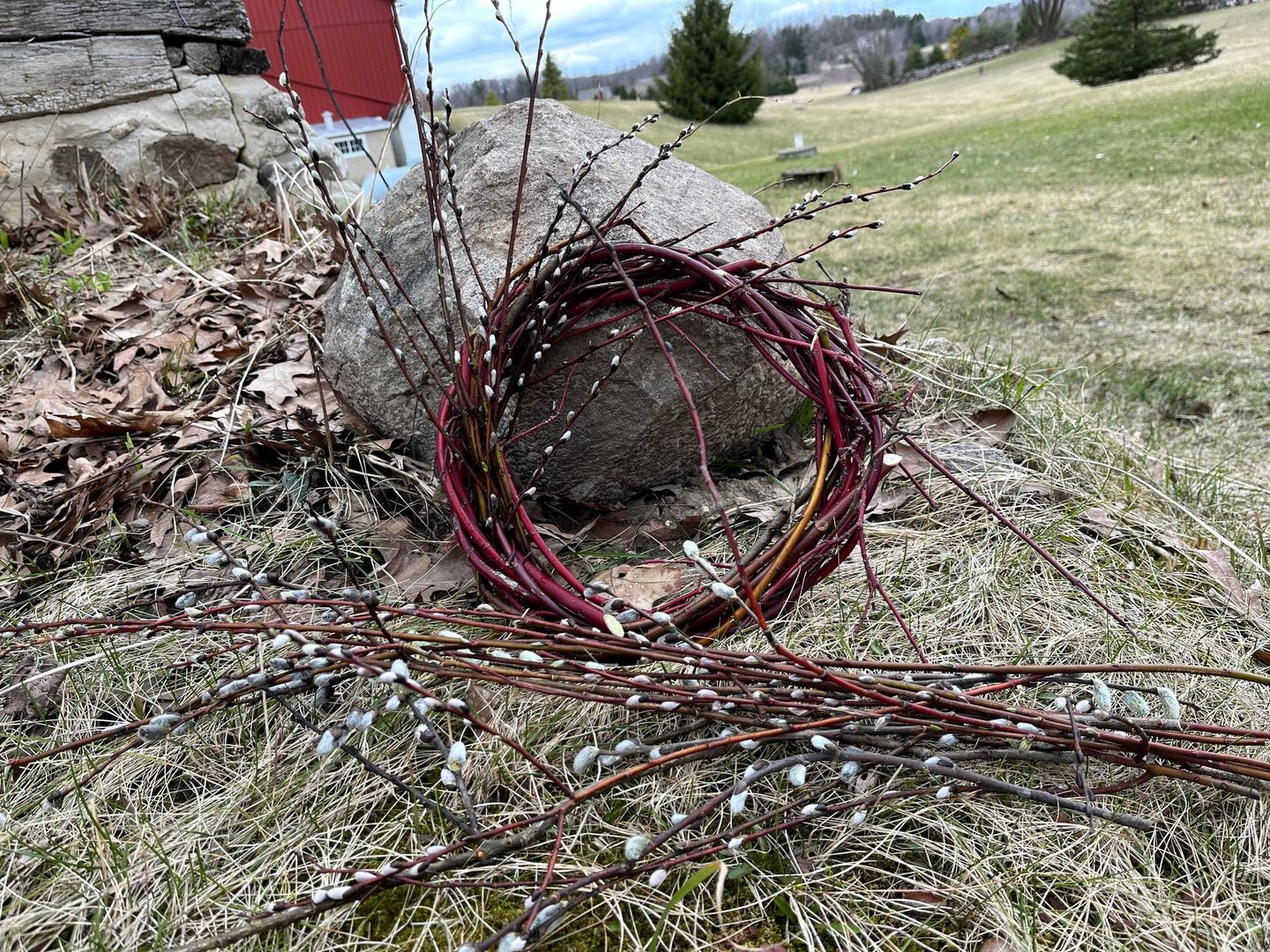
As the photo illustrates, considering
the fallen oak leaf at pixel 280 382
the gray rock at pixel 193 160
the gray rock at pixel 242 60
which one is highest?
the gray rock at pixel 242 60

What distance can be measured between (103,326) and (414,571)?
2.00m

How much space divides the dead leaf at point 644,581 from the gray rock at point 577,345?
362 millimetres

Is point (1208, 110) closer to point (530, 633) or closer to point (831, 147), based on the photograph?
point (831, 147)

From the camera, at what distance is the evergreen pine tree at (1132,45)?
25250mm

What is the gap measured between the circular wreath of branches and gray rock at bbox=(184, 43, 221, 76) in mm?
4301

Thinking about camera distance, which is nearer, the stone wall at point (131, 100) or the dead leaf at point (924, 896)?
the dead leaf at point (924, 896)

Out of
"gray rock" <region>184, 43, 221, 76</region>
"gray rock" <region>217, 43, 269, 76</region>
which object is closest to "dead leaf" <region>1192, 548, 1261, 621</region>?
"gray rock" <region>217, 43, 269, 76</region>

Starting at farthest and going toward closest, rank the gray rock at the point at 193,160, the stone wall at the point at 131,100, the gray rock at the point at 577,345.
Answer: the gray rock at the point at 193,160
the stone wall at the point at 131,100
the gray rock at the point at 577,345

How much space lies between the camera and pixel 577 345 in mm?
2297

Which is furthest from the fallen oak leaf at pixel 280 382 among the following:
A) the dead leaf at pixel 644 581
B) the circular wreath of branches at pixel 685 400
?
the dead leaf at pixel 644 581

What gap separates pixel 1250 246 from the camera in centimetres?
572

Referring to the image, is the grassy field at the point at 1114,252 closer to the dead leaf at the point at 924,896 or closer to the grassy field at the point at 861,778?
the grassy field at the point at 861,778

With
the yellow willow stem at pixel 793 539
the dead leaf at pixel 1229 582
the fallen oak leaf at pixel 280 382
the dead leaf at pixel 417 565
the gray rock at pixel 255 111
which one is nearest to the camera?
the yellow willow stem at pixel 793 539

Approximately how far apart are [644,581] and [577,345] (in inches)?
26.7
